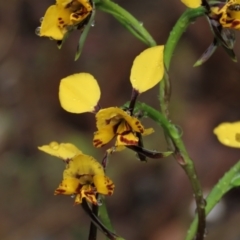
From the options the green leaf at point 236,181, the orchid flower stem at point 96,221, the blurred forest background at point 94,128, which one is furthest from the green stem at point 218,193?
the blurred forest background at point 94,128

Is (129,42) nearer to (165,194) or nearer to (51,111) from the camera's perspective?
Answer: (51,111)

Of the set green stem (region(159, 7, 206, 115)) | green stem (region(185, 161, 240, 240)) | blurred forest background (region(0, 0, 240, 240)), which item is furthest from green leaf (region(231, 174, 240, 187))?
blurred forest background (region(0, 0, 240, 240))

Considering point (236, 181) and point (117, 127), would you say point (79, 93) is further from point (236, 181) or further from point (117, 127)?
point (236, 181)

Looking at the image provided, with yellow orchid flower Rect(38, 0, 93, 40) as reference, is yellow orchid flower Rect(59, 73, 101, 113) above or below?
below

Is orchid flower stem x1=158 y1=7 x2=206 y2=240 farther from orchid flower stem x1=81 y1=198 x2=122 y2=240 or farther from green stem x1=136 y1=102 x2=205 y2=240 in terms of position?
orchid flower stem x1=81 y1=198 x2=122 y2=240

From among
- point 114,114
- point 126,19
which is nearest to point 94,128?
point 126,19

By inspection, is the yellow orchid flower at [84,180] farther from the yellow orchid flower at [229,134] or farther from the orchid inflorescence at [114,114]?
the yellow orchid flower at [229,134]
